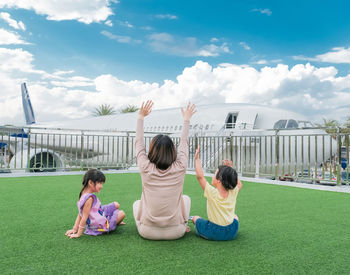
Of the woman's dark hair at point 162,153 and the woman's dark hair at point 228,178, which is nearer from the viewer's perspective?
the woman's dark hair at point 162,153

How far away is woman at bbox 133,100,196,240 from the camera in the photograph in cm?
181

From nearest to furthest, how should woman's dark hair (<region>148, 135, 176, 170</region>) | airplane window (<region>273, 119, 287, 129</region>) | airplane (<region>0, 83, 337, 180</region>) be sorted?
woman's dark hair (<region>148, 135, 176, 170</region>)
airplane (<region>0, 83, 337, 180</region>)
airplane window (<region>273, 119, 287, 129</region>)

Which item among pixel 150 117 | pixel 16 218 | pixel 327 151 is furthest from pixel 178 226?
pixel 150 117

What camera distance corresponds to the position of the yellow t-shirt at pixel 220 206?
1947 millimetres

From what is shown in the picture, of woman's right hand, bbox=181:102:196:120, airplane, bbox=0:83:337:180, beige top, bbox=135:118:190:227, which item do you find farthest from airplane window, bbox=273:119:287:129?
beige top, bbox=135:118:190:227

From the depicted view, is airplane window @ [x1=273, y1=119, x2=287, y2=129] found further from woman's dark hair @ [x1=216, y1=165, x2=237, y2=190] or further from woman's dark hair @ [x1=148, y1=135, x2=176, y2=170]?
woman's dark hair @ [x1=148, y1=135, x2=176, y2=170]

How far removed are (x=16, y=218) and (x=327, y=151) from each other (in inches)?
226

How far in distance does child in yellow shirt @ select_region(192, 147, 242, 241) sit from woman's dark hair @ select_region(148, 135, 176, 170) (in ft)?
0.69

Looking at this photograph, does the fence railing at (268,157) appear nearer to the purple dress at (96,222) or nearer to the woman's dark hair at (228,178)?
the woman's dark hair at (228,178)

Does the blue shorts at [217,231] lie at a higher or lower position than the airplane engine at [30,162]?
lower

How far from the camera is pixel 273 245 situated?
1.92 meters

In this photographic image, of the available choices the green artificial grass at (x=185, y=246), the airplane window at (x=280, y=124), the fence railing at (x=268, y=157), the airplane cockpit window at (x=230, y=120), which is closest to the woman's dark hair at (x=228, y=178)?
the green artificial grass at (x=185, y=246)

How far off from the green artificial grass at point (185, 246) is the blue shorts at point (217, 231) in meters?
0.04

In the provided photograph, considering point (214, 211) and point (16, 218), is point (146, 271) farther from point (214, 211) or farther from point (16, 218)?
point (16, 218)
